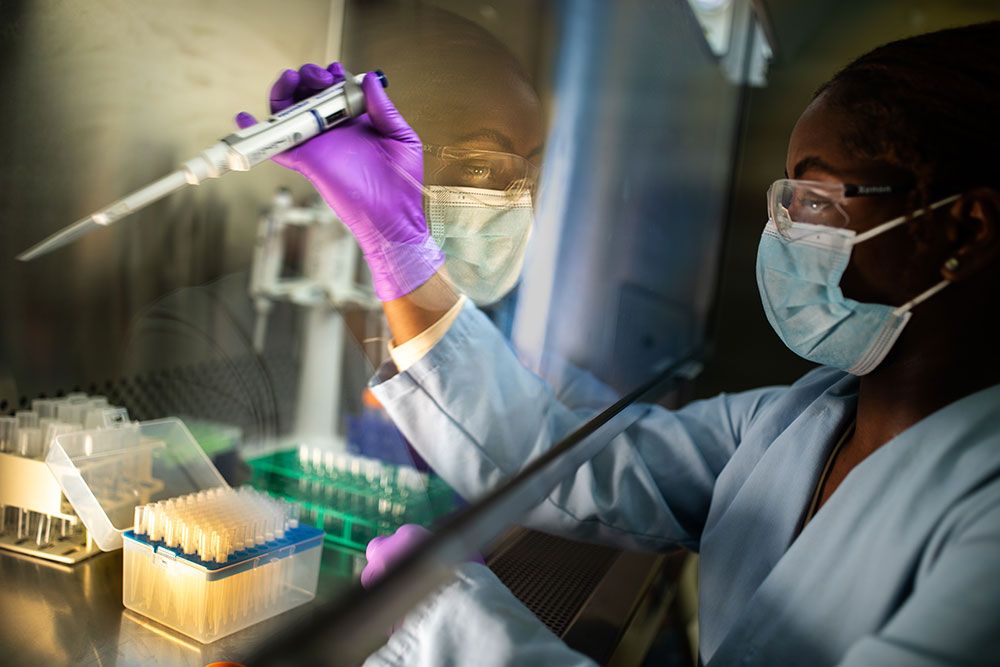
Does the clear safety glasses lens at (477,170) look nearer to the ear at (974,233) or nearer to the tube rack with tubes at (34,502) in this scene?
the ear at (974,233)

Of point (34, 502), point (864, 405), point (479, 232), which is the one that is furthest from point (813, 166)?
point (34, 502)

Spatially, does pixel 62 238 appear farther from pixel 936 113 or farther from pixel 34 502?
pixel 936 113

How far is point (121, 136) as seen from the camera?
129 centimetres

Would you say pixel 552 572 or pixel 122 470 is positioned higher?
pixel 122 470

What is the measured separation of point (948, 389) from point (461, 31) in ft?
2.47

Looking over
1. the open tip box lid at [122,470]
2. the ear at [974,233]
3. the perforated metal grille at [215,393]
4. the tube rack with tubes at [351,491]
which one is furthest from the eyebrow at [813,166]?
the perforated metal grille at [215,393]

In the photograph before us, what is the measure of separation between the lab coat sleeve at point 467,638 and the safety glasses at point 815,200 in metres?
0.52

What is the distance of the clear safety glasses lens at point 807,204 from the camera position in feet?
2.35

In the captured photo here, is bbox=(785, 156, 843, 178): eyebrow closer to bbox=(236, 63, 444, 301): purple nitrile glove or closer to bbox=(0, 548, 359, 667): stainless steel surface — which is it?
bbox=(236, 63, 444, 301): purple nitrile glove

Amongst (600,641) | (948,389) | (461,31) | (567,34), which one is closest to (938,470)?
(948,389)

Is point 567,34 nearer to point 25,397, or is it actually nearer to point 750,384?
point 750,384

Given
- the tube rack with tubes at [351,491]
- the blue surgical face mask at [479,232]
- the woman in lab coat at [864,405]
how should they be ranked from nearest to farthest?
the woman in lab coat at [864,405] → the blue surgical face mask at [479,232] → the tube rack with tubes at [351,491]

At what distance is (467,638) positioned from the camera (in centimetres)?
71

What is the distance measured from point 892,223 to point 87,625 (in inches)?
40.2
